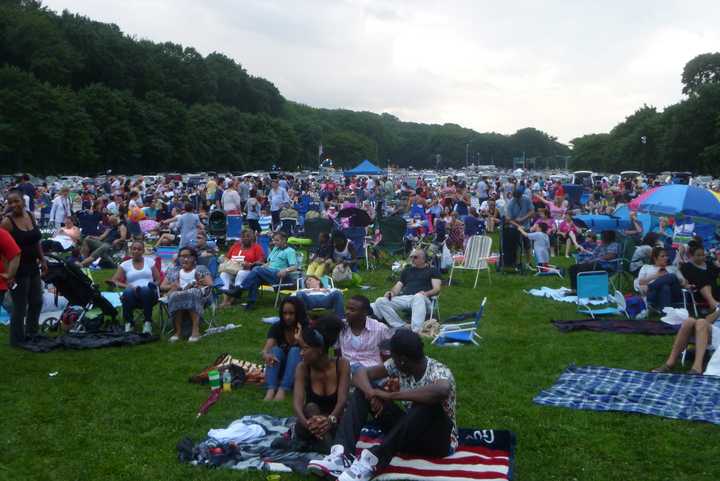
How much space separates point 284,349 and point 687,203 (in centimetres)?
747

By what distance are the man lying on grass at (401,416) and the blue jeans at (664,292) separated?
4849mm

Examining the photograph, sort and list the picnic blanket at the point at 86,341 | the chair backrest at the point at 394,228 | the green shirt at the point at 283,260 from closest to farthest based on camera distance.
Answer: the picnic blanket at the point at 86,341 → the green shirt at the point at 283,260 → the chair backrest at the point at 394,228

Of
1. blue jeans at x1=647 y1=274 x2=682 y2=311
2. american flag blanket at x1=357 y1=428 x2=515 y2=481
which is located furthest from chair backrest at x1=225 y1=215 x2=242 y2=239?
american flag blanket at x1=357 y1=428 x2=515 y2=481

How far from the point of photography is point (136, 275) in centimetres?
818

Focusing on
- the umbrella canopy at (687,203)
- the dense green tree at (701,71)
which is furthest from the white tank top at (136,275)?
the dense green tree at (701,71)

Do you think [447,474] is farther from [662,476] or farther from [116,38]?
[116,38]

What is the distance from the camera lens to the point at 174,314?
7840 millimetres

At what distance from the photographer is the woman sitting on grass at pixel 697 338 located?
6348mm

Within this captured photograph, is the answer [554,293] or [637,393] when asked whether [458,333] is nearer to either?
[637,393]

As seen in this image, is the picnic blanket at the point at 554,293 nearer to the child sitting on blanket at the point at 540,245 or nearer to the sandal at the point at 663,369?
the child sitting on blanket at the point at 540,245

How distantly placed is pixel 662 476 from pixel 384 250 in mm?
10153

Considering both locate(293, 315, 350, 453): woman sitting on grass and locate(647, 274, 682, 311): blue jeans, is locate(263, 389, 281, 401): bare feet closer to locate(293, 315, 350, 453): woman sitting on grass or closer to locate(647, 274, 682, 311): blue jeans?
locate(293, 315, 350, 453): woman sitting on grass

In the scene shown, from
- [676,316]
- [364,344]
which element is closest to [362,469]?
[364,344]

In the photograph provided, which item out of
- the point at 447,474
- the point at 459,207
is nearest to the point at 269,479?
the point at 447,474
